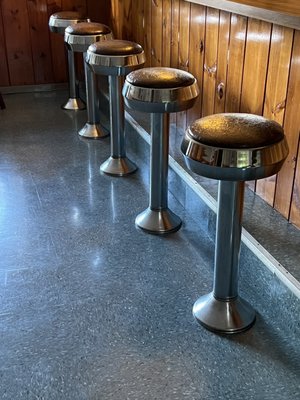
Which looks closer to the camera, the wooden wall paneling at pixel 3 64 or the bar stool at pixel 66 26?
the bar stool at pixel 66 26

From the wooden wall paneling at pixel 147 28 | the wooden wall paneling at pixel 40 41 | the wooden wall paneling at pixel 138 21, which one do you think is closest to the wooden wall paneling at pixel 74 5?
the wooden wall paneling at pixel 40 41

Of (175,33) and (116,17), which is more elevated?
(175,33)

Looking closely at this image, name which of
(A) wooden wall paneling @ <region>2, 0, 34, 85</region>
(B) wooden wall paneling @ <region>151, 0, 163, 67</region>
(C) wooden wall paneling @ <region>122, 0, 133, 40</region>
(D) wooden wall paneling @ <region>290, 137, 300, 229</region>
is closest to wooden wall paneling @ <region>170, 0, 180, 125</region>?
(B) wooden wall paneling @ <region>151, 0, 163, 67</region>

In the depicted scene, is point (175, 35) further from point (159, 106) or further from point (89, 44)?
point (159, 106)

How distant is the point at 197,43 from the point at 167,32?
44cm

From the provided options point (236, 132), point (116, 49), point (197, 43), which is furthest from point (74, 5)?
point (236, 132)

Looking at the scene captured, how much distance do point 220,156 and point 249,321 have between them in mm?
682

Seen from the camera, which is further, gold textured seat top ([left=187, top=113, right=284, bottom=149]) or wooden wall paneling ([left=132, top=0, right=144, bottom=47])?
wooden wall paneling ([left=132, top=0, right=144, bottom=47])

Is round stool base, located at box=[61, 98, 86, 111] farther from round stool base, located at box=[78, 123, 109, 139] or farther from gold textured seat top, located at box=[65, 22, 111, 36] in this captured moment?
gold textured seat top, located at box=[65, 22, 111, 36]

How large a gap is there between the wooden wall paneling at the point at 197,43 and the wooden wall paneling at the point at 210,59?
0.05 meters

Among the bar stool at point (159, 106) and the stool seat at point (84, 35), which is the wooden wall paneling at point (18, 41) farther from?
the bar stool at point (159, 106)

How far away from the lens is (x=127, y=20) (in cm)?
386

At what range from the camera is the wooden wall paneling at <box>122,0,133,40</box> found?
148 inches

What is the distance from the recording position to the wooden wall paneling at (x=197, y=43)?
2.59 meters
